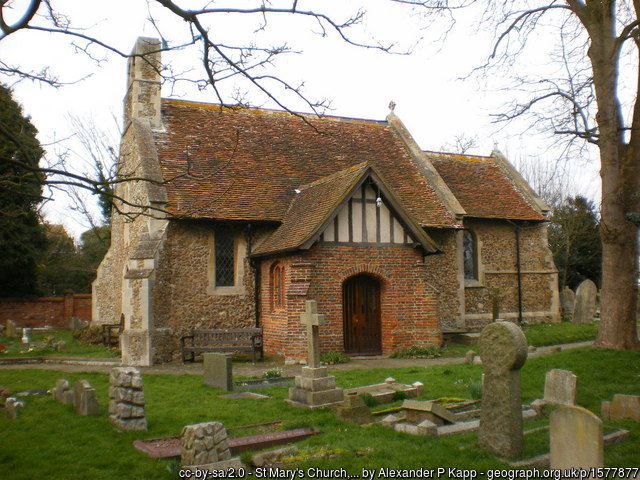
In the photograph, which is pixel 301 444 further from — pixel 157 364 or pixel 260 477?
pixel 157 364

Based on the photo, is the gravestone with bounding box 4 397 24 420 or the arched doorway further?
the arched doorway

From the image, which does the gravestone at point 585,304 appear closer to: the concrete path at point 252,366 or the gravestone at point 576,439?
the concrete path at point 252,366

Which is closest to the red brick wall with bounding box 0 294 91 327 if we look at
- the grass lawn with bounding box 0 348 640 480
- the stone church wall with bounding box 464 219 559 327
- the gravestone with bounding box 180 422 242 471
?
the grass lawn with bounding box 0 348 640 480

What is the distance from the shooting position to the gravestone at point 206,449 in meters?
5.95

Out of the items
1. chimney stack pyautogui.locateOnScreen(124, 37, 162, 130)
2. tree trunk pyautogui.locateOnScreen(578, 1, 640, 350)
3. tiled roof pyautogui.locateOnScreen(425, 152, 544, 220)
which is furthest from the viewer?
tiled roof pyautogui.locateOnScreen(425, 152, 544, 220)

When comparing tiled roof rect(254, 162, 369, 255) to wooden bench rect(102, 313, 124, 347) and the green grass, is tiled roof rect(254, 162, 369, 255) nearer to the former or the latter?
the green grass

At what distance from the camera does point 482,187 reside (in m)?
23.8

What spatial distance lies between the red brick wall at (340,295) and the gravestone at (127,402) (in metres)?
7.01

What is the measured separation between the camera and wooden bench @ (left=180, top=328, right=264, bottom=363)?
1578 centimetres

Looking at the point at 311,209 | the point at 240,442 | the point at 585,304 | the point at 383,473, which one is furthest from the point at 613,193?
the point at 585,304

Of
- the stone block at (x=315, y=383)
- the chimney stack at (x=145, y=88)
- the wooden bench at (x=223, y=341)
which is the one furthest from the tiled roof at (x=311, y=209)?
the stone block at (x=315, y=383)

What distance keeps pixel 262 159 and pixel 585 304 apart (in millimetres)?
13681

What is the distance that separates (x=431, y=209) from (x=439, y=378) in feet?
30.1

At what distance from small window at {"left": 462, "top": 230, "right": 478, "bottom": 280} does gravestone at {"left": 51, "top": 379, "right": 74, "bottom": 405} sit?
51.8 feet
